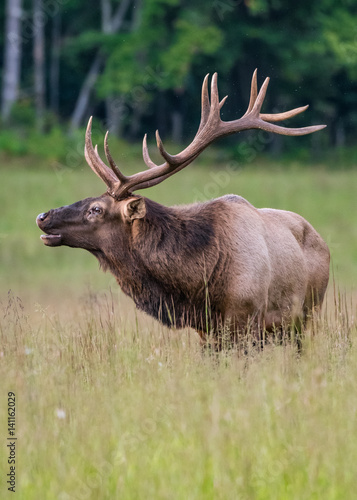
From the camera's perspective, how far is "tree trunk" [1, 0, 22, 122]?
28.9m

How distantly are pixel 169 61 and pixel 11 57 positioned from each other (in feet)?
16.6

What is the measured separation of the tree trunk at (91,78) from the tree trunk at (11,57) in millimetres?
2001

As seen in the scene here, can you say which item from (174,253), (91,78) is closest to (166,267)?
(174,253)

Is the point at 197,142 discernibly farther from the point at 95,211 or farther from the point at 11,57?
the point at 11,57

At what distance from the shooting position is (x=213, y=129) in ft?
24.2

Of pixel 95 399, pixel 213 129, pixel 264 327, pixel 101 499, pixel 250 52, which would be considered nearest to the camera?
pixel 101 499

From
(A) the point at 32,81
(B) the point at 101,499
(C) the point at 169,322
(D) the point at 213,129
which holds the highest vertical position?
(A) the point at 32,81

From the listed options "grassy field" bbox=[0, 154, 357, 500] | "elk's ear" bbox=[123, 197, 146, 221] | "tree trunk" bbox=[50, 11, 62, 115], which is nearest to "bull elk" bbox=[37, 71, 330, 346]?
"elk's ear" bbox=[123, 197, 146, 221]

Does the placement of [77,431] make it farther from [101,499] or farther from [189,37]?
[189,37]

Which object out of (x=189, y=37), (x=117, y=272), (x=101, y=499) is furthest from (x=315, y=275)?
(x=189, y=37)

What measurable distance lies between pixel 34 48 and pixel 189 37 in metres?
6.34

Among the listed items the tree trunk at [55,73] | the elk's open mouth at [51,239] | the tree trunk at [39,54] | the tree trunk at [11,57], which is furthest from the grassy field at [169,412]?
the tree trunk at [55,73]

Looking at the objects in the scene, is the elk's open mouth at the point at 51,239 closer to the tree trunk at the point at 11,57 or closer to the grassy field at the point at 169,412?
the grassy field at the point at 169,412

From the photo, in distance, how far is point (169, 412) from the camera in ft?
15.4
